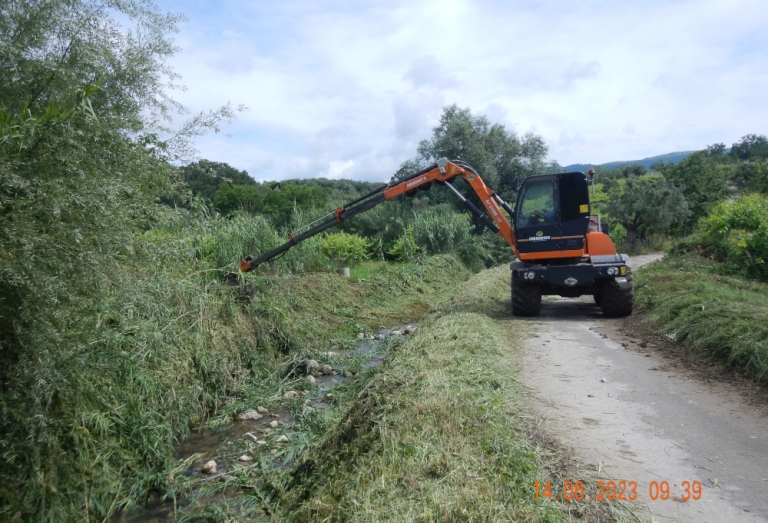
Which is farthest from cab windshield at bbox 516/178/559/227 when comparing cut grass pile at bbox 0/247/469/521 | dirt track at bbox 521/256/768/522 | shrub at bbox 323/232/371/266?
shrub at bbox 323/232/371/266

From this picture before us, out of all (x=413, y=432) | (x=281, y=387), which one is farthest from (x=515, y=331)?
(x=413, y=432)

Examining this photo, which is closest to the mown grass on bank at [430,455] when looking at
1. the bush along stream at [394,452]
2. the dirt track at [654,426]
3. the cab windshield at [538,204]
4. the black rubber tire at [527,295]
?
the bush along stream at [394,452]

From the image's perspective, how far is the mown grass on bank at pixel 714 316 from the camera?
269 inches

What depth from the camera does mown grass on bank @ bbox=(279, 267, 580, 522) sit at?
366 centimetres

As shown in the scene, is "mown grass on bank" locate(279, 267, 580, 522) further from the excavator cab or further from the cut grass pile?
the excavator cab

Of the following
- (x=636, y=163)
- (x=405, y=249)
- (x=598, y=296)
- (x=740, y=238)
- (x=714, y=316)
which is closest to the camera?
(x=714, y=316)

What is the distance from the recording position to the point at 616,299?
36.7 ft

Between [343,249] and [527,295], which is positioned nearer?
[527,295]

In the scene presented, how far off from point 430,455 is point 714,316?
6.22 meters

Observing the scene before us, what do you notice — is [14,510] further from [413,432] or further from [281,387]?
[281,387]

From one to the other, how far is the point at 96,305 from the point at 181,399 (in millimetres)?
2720
